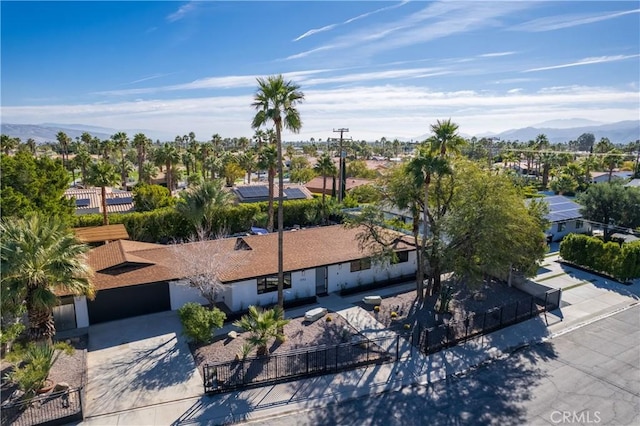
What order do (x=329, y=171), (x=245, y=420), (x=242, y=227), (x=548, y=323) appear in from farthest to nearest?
(x=329, y=171) < (x=242, y=227) < (x=548, y=323) < (x=245, y=420)

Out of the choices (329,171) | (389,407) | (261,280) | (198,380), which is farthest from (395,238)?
(329,171)

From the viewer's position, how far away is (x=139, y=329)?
20.1 meters

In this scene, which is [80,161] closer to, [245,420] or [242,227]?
[242,227]

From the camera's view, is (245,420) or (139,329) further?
(139,329)

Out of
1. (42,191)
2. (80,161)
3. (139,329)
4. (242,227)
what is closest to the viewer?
(139,329)

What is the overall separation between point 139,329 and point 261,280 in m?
6.59

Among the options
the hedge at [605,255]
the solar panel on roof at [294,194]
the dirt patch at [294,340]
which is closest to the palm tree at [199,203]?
the dirt patch at [294,340]

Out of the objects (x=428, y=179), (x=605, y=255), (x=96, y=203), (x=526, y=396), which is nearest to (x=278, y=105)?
(x=428, y=179)

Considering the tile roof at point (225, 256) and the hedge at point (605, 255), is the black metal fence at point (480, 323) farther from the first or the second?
the hedge at point (605, 255)

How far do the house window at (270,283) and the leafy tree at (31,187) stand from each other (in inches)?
565

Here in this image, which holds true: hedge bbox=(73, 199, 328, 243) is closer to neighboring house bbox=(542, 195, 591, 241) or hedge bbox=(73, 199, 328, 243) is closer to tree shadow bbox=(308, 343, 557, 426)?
tree shadow bbox=(308, 343, 557, 426)

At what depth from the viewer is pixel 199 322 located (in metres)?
18.0

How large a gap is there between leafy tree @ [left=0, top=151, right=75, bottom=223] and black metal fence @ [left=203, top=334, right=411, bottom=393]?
16455 mm

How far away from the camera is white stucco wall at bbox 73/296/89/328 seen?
1989 cm
